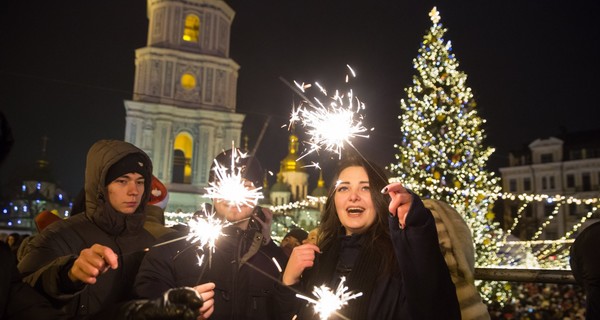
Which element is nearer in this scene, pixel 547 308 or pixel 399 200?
pixel 399 200

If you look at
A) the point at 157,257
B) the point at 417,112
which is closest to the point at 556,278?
the point at 157,257

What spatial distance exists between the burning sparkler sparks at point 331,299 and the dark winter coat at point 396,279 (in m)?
0.03

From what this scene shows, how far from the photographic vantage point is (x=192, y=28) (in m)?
43.9

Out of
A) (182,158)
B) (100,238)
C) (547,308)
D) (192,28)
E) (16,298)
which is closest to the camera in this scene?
(16,298)

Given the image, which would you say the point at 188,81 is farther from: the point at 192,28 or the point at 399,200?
the point at 399,200

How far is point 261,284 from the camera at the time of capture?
119 inches

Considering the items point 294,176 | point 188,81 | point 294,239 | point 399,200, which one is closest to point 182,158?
point 188,81

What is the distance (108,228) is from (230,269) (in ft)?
2.91

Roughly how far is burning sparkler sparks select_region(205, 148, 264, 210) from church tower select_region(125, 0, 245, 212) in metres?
36.8

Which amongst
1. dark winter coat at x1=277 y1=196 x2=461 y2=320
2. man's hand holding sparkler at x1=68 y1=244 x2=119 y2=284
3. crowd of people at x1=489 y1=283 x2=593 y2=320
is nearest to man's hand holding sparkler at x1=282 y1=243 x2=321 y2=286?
dark winter coat at x1=277 y1=196 x2=461 y2=320

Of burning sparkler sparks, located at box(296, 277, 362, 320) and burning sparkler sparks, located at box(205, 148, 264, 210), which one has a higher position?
burning sparkler sparks, located at box(205, 148, 264, 210)

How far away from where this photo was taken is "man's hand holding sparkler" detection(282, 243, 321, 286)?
2562mm

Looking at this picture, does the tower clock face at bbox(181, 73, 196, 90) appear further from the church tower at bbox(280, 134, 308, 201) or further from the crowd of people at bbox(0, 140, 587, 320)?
the crowd of people at bbox(0, 140, 587, 320)

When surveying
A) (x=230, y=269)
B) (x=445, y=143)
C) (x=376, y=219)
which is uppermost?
(x=445, y=143)
